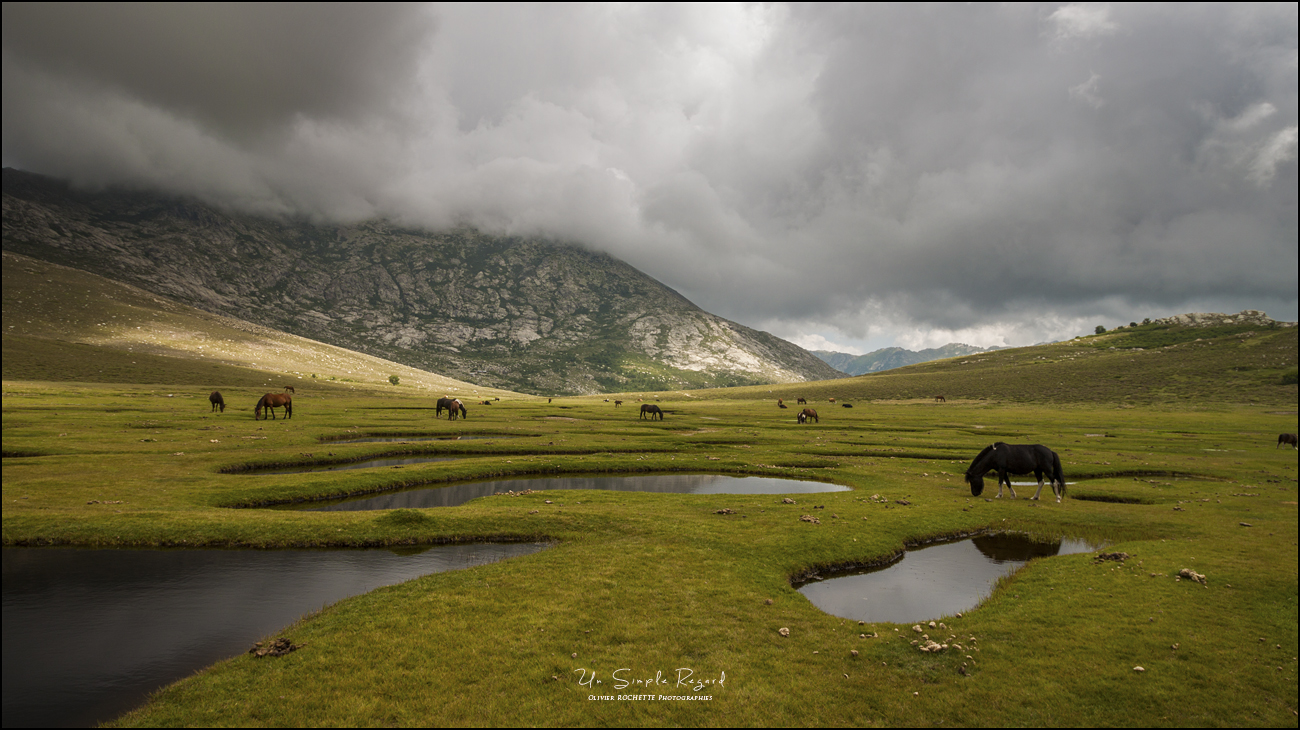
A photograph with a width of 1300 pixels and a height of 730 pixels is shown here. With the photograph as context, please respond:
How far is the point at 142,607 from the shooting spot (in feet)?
60.9

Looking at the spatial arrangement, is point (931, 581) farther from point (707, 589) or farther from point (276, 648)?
point (276, 648)

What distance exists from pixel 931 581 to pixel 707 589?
11.7 m

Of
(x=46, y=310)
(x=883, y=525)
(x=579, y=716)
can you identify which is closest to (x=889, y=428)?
(x=883, y=525)

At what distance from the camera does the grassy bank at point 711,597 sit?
1253cm

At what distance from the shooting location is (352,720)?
11.4 metres

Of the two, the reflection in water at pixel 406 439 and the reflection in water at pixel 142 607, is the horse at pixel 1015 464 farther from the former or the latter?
the reflection in water at pixel 406 439

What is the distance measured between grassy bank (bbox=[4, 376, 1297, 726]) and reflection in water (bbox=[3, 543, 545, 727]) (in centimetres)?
178

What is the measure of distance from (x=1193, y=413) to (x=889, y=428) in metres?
76.4

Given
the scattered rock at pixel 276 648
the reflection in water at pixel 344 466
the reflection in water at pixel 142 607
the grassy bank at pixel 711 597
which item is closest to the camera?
the grassy bank at pixel 711 597

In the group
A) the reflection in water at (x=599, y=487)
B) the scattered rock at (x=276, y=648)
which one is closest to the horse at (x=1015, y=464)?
the reflection in water at (x=599, y=487)

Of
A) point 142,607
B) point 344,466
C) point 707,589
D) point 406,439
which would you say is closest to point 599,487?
point 344,466

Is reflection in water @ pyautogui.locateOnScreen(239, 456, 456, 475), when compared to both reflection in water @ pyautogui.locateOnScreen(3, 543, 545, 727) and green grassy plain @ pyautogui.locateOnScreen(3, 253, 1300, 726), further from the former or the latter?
reflection in water @ pyautogui.locateOnScreen(3, 543, 545, 727)

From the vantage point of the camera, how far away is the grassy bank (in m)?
12.5

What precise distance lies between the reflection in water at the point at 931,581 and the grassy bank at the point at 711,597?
127cm
